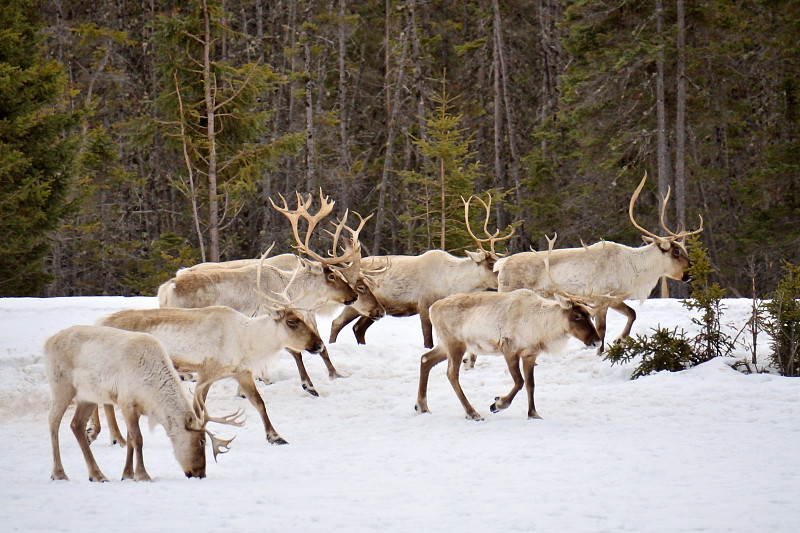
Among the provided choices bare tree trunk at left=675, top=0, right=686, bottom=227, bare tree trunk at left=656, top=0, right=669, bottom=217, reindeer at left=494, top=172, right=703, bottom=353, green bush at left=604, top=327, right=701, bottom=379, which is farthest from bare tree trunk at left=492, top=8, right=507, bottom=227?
green bush at left=604, top=327, right=701, bottom=379

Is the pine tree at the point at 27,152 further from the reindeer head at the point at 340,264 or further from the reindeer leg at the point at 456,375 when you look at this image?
the reindeer leg at the point at 456,375

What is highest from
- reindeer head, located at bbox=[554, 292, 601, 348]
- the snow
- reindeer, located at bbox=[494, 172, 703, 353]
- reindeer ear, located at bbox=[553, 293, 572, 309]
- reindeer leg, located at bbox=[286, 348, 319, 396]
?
reindeer, located at bbox=[494, 172, 703, 353]

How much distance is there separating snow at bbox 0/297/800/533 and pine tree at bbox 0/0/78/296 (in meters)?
7.89

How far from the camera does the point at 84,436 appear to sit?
681 centimetres

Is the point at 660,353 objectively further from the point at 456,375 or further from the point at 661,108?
the point at 661,108

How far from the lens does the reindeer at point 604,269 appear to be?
39.2 ft

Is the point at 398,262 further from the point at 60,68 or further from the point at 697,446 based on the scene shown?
the point at 60,68

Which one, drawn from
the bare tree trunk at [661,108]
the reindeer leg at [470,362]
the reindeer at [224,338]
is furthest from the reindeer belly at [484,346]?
the bare tree trunk at [661,108]

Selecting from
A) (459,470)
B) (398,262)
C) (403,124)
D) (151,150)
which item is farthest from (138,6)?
(459,470)

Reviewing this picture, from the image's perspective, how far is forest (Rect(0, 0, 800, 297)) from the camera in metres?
19.8

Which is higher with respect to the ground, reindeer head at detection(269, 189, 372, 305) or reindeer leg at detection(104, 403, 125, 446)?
reindeer head at detection(269, 189, 372, 305)

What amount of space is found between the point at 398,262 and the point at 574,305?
4272 millimetres

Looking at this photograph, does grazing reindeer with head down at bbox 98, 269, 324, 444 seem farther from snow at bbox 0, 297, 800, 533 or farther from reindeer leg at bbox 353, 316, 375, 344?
reindeer leg at bbox 353, 316, 375, 344

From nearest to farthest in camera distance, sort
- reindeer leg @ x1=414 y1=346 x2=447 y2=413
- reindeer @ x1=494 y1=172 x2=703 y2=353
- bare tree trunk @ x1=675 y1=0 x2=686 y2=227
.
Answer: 1. reindeer leg @ x1=414 y1=346 x2=447 y2=413
2. reindeer @ x1=494 y1=172 x2=703 y2=353
3. bare tree trunk @ x1=675 y1=0 x2=686 y2=227
